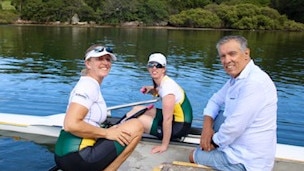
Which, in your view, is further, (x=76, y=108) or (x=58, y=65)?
(x=58, y=65)

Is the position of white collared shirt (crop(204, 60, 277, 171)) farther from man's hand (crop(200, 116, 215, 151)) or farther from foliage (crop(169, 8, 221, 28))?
foliage (crop(169, 8, 221, 28))

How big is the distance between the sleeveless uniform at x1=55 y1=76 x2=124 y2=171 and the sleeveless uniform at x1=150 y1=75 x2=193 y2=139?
1338mm

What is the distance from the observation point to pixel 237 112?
304 centimetres

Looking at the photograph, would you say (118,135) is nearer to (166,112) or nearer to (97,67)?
(97,67)

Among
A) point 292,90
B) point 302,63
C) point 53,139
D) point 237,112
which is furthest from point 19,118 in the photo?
point 302,63

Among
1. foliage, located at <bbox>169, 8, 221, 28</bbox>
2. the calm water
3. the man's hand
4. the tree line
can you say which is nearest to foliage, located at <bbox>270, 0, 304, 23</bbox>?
the tree line

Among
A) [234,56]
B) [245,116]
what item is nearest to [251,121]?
[245,116]

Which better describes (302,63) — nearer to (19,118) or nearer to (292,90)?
(292,90)

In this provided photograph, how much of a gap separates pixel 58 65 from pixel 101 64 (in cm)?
1395

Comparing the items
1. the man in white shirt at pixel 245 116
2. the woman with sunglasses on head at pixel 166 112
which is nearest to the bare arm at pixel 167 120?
the woman with sunglasses on head at pixel 166 112

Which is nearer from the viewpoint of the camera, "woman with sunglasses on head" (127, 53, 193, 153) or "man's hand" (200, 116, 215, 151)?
"man's hand" (200, 116, 215, 151)

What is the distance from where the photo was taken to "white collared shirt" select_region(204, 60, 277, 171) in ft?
9.82

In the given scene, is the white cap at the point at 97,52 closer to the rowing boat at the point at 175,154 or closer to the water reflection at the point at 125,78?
the rowing boat at the point at 175,154

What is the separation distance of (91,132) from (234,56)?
1.42 metres
